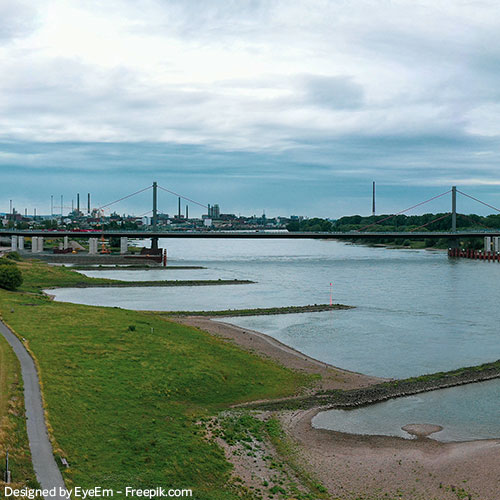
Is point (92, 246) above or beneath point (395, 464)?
above

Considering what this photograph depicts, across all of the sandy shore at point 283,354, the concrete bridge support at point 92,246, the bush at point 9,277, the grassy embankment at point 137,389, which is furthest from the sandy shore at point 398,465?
the concrete bridge support at point 92,246

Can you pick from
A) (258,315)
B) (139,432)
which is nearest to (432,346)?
(258,315)

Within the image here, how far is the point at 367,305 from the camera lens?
149 feet

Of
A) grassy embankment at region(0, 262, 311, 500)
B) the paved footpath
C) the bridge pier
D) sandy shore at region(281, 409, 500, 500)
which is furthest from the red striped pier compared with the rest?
→ the paved footpath

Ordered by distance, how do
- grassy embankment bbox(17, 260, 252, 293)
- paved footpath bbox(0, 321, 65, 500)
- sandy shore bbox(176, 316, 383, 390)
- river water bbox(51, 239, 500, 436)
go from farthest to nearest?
grassy embankment bbox(17, 260, 252, 293), river water bbox(51, 239, 500, 436), sandy shore bbox(176, 316, 383, 390), paved footpath bbox(0, 321, 65, 500)

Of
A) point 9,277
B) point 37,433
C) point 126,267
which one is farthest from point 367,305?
point 126,267

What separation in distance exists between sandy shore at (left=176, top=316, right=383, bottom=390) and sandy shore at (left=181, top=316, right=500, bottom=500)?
3513mm

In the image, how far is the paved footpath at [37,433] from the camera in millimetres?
11992

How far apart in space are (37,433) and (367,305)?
1349 inches

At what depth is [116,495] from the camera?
40.1ft

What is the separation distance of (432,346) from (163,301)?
24.1 metres

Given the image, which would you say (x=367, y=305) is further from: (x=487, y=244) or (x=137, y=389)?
(x=487, y=244)

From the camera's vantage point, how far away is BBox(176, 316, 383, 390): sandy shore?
2297cm

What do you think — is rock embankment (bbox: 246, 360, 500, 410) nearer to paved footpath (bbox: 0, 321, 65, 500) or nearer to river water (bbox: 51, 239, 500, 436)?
river water (bbox: 51, 239, 500, 436)
